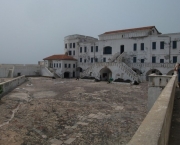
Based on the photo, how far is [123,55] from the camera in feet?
136

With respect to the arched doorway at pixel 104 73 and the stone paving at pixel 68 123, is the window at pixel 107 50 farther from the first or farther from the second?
the stone paving at pixel 68 123

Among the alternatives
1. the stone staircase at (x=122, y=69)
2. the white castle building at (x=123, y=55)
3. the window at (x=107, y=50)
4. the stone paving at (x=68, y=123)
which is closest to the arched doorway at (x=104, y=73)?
the white castle building at (x=123, y=55)

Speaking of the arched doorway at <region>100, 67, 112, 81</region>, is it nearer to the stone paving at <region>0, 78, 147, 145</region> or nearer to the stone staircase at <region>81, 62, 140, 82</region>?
the stone staircase at <region>81, 62, 140, 82</region>

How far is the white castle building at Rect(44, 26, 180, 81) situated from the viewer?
119 feet

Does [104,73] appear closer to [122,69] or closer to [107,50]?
[107,50]

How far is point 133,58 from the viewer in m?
41.5

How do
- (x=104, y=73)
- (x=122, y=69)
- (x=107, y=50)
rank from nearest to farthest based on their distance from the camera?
(x=122, y=69) → (x=104, y=73) → (x=107, y=50)

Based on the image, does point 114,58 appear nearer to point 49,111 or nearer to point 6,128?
point 49,111

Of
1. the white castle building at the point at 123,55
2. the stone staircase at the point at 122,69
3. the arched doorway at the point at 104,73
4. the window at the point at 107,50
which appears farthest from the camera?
the window at the point at 107,50

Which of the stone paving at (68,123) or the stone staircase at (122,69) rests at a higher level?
the stone staircase at (122,69)

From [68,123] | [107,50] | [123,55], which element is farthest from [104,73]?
[68,123]

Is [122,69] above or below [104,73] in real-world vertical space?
above

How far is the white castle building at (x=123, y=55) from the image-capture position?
36.1 meters

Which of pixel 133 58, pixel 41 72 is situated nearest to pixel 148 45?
pixel 133 58
